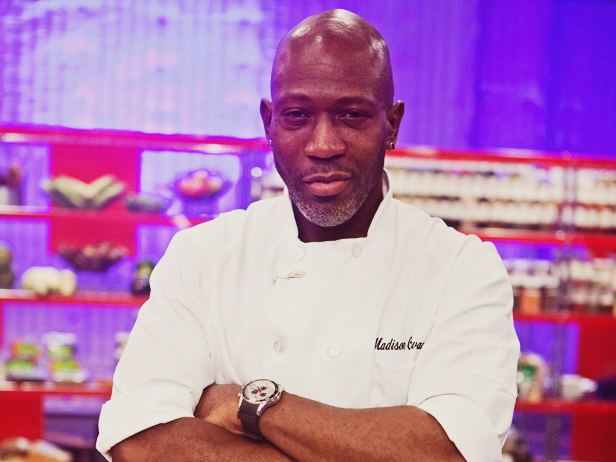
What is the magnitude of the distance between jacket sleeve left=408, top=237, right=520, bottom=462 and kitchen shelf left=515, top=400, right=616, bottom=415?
3.44m

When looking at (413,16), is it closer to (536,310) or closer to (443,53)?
(443,53)

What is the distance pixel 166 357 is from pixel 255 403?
214 millimetres

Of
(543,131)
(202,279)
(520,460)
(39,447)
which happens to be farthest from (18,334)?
(202,279)

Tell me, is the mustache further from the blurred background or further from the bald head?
the blurred background

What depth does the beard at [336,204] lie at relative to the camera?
1.63 meters

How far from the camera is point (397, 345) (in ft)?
5.40

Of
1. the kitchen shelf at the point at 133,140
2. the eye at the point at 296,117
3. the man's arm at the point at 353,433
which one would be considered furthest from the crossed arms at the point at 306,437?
the kitchen shelf at the point at 133,140

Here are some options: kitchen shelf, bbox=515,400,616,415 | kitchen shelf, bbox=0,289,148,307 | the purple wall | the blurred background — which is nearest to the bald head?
the blurred background

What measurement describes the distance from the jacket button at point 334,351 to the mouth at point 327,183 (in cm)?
26

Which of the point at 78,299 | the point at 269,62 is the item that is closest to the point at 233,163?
the point at 269,62

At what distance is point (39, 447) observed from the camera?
4629mm

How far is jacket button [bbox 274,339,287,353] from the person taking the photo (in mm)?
1677

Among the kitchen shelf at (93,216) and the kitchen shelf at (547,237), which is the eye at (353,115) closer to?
the kitchen shelf at (93,216)

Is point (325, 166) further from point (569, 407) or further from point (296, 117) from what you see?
point (569, 407)
